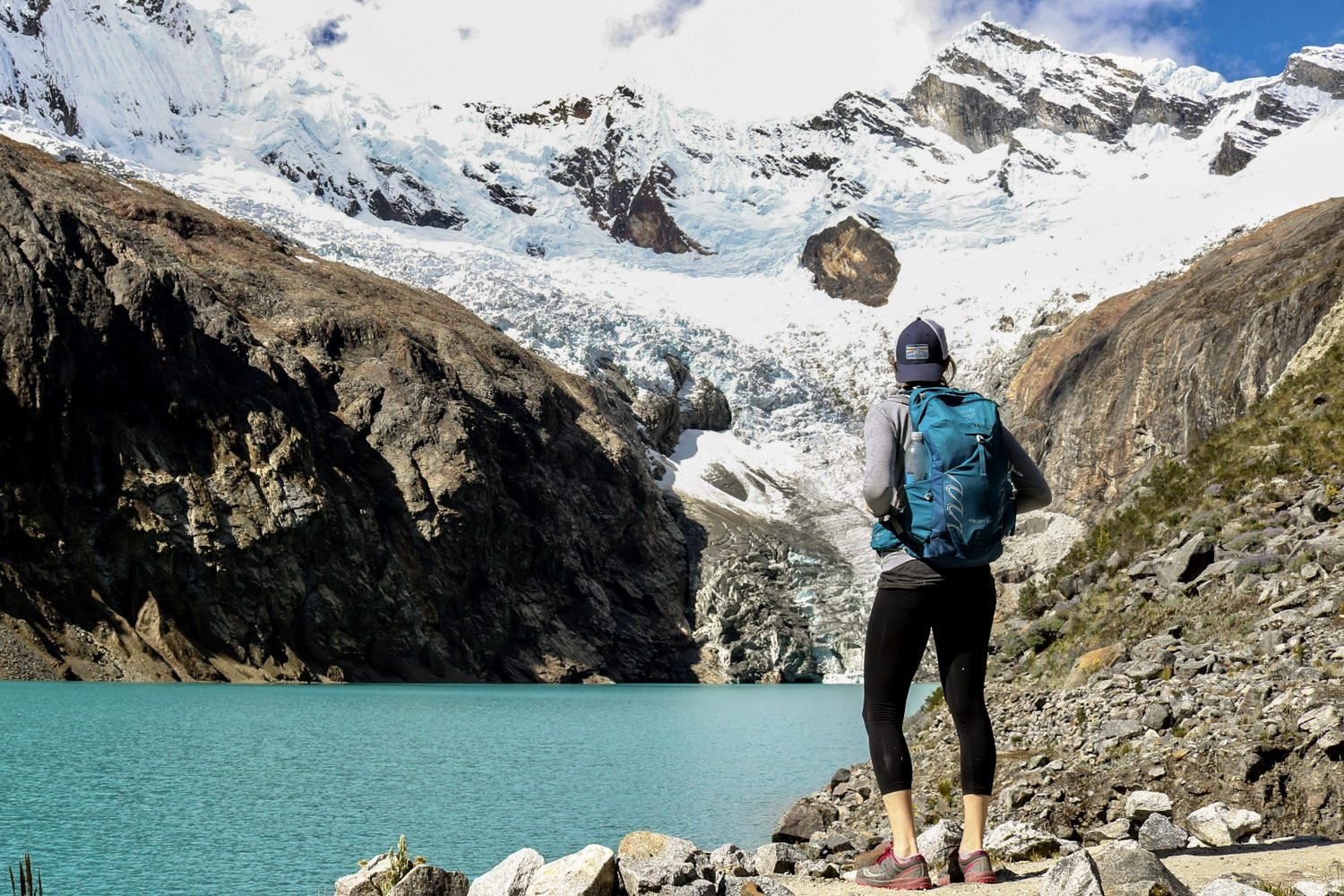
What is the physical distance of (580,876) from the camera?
232 inches

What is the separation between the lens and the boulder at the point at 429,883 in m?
6.52

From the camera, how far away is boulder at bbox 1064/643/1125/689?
1334 cm

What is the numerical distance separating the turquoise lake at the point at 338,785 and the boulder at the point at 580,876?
661cm

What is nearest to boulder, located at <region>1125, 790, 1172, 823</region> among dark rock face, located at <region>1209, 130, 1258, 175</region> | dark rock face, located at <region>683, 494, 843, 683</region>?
dark rock face, located at <region>683, 494, 843, 683</region>

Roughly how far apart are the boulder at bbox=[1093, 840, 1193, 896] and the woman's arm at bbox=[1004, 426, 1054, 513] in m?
1.62

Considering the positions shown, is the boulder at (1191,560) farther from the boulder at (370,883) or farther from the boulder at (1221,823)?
the boulder at (370,883)

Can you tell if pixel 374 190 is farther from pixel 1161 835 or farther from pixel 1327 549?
pixel 1161 835

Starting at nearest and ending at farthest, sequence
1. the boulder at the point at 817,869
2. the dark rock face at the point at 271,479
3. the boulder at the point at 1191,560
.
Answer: the boulder at the point at 817,869 < the boulder at the point at 1191,560 < the dark rock face at the point at 271,479

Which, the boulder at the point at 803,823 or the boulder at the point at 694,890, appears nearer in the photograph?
the boulder at the point at 694,890

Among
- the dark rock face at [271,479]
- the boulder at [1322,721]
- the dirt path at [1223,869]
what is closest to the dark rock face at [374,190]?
the dark rock face at [271,479]

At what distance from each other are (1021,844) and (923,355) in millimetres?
3402

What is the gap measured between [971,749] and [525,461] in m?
81.8

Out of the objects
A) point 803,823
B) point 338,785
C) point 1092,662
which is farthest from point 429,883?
point 338,785

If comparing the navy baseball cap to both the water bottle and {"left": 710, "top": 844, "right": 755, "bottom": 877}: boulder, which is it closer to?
the water bottle
